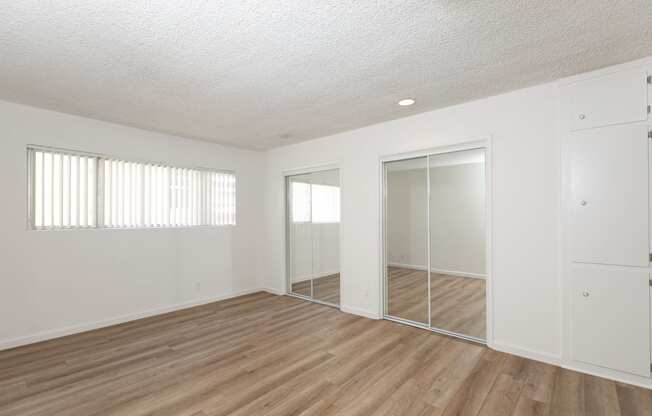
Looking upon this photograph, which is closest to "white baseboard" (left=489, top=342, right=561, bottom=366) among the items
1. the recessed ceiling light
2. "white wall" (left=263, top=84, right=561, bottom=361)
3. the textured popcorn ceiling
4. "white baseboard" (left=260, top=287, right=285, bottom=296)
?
"white wall" (left=263, top=84, right=561, bottom=361)

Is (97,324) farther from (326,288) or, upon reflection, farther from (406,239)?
(406,239)

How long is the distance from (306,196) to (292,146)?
952 millimetres

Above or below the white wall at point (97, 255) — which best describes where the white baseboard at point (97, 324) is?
below

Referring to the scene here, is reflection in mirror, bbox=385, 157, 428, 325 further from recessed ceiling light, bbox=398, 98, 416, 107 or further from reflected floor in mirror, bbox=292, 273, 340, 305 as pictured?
reflected floor in mirror, bbox=292, 273, 340, 305

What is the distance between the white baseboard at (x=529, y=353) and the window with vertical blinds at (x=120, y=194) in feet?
14.1

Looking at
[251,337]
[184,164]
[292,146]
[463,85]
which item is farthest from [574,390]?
[184,164]

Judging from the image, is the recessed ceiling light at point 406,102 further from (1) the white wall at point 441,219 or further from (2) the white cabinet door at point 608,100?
(2) the white cabinet door at point 608,100

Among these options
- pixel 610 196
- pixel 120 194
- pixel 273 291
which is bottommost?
pixel 273 291

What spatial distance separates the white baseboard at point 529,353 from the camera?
8.96 ft

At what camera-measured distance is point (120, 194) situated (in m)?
4.05

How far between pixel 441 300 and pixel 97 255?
4429mm

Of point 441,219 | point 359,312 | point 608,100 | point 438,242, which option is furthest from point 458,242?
point 608,100

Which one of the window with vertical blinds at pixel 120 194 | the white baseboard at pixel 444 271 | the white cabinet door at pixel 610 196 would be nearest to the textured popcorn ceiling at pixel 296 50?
the white cabinet door at pixel 610 196

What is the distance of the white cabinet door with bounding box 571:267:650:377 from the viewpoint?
2.35 metres
